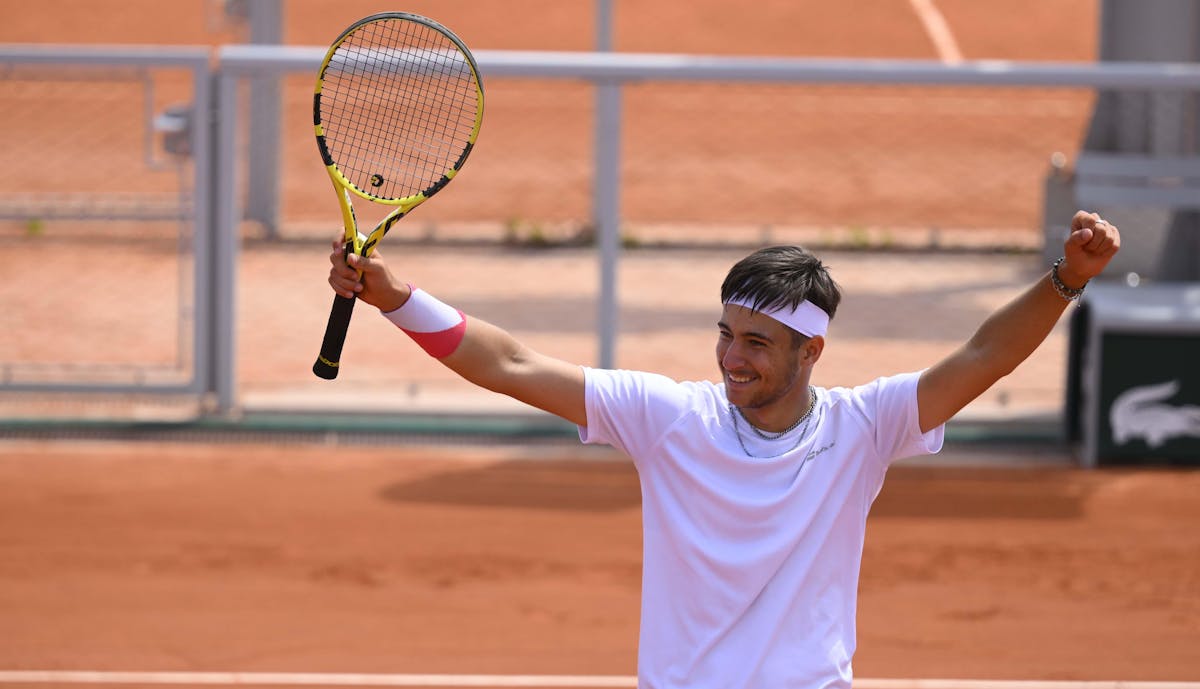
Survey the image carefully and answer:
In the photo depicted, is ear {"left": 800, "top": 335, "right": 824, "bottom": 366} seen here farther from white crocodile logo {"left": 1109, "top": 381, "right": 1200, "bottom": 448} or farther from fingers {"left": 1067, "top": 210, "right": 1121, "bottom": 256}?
white crocodile logo {"left": 1109, "top": 381, "right": 1200, "bottom": 448}

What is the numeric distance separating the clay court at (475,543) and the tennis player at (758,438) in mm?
3029

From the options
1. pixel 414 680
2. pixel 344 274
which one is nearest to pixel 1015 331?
pixel 344 274

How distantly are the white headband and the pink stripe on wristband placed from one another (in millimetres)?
555

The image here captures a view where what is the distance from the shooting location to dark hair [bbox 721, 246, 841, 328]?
342 cm

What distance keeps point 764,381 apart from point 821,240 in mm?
14151

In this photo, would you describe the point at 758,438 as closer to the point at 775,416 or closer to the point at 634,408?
the point at 775,416

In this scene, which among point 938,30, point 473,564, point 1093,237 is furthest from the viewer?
point 938,30

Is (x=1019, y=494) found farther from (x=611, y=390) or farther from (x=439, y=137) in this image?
(x=611, y=390)

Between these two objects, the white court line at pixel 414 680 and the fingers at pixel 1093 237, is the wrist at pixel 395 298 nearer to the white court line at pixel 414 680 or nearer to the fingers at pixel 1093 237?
the fingers at pixel 1093 237

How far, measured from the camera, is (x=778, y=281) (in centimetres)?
343

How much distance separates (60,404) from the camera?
1081 centimetres

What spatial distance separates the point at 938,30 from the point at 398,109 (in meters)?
22.2

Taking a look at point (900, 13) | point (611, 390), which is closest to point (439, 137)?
point (611, 390)

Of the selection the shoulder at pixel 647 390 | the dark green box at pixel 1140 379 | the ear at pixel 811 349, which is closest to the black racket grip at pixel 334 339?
the shoulder at pixel 647 390
